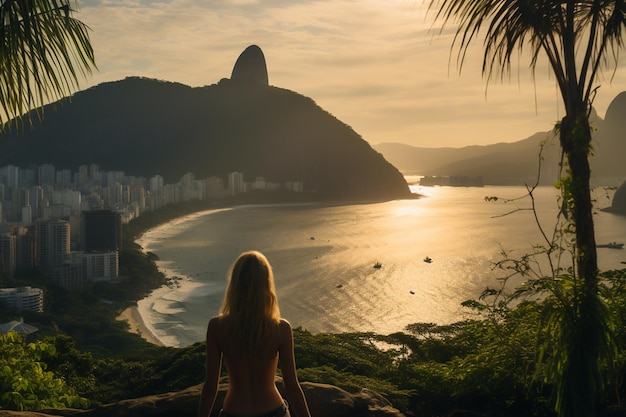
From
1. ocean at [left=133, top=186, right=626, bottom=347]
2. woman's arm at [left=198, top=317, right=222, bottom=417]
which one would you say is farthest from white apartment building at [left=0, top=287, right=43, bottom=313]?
woman's arm at [left=198, top=317, right=222, bottom=417]

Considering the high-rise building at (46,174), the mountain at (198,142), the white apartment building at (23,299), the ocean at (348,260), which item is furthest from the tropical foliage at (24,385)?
the high-rise building at (46,174)

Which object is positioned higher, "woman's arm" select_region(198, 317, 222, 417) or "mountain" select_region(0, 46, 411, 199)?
"mountain" select_region(0, 46, 411, 199)

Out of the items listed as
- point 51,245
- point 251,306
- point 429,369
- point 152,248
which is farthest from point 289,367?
point 152,248

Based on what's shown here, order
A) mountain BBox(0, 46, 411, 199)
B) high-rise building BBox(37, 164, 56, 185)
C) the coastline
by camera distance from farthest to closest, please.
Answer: mountain BBox(0, 46, 411, 199) < high-rise building BBox(37, 164, 56, 185) < the coastline

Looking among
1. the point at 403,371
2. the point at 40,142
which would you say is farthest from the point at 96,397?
the point at 40,142

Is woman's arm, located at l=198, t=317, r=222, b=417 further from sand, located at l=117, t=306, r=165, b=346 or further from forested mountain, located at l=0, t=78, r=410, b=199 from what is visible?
forested mountain, located at l=0, t=78, r=410, b=199

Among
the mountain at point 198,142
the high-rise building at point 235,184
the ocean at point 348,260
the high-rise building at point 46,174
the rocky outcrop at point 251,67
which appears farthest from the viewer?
the rocky outcrop at point 251,67

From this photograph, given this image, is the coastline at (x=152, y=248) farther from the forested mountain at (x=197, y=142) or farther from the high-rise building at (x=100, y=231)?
the forested mountain at (x=197, y=142)
